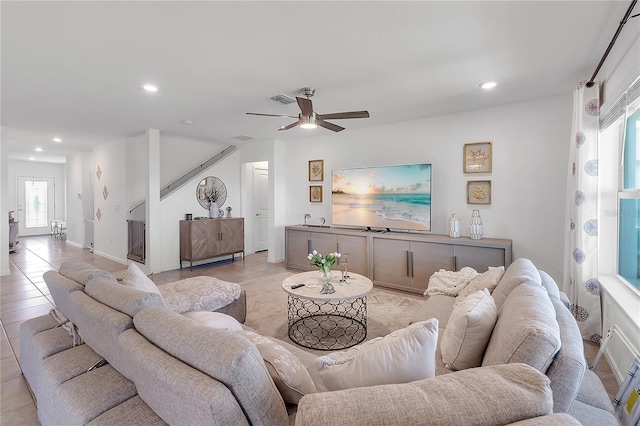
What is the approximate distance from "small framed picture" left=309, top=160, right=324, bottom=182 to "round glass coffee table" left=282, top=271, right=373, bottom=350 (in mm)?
2735

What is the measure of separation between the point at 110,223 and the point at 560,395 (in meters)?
7.75

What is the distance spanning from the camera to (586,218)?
2795 millimetres

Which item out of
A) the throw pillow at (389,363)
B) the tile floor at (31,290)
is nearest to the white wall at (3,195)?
the tile floor at (31,290)

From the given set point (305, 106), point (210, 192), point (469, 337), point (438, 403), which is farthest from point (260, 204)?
point (438, 403)

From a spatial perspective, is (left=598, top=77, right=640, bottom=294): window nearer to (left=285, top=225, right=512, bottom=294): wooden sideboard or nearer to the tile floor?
the tile floor

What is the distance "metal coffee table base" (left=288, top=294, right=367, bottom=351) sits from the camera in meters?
2.80

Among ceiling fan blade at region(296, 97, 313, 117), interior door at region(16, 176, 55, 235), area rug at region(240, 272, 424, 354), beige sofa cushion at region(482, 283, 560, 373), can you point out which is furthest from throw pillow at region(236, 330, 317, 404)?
interior door at region(16, 176, 55, 235)

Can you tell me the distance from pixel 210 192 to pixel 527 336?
20.4 feet

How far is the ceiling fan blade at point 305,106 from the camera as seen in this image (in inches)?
111

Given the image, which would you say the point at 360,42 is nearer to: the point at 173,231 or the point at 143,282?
the point at 143,282

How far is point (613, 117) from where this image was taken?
251 centimetres

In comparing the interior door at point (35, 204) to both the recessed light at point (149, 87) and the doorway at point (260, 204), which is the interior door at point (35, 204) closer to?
the doorway at point (260, 204)

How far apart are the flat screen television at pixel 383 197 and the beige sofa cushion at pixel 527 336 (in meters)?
2.96

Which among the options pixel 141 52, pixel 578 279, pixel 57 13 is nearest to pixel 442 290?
pixel 578 279
